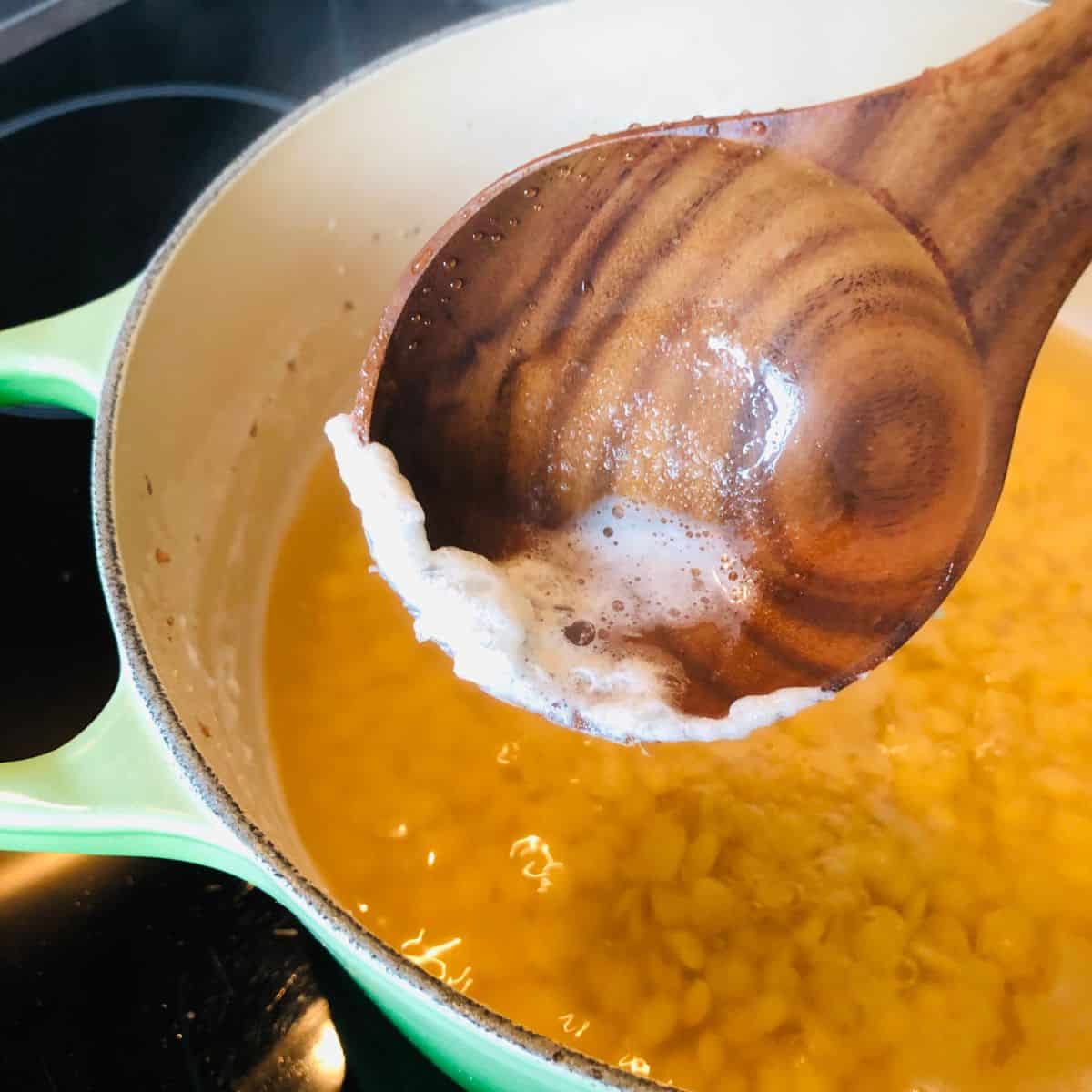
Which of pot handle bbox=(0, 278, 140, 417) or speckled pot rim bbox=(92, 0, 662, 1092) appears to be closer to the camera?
speckled pot rim bbox=(92, 0, 662, 1092)

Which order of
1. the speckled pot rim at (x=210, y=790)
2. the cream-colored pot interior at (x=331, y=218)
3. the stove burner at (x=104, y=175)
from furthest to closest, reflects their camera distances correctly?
the stove burner at (x=104, y=175) → the cream-colored pot interior at (x=331, y=218) → the speckled pot rim at (x=210, y=790)

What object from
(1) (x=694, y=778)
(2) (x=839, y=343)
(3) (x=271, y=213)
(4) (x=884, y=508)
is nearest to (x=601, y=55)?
(3) (x=271, y=213)

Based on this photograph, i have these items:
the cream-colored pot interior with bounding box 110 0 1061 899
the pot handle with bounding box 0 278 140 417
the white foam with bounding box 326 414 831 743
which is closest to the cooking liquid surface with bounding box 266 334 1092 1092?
the cream-colored pot interior with bounding box 110 0 1061 899

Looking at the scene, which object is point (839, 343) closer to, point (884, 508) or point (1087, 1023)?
point (884, 508)

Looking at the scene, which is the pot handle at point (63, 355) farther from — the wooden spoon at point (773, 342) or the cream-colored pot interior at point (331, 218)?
the wooden spoon at point (773, 342)

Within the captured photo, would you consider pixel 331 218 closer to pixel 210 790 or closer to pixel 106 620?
pixel 106 620

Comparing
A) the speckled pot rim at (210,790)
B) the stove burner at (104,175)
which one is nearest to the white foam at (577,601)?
the speckled pot rim at (210,790)

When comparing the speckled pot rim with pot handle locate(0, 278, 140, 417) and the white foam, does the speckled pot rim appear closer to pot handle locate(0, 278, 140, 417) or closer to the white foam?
pot handle locate(0, 278, 140, 417)
